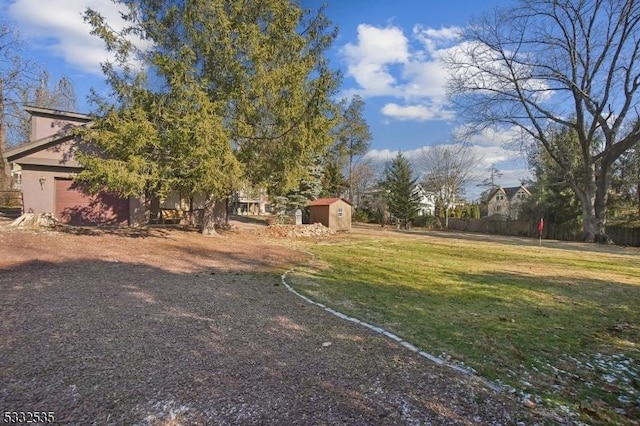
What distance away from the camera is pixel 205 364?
342 centimetres

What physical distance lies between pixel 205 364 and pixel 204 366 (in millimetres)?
43

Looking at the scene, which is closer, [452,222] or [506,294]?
[506,294]

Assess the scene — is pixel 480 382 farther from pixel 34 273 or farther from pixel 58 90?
pixel 58 90

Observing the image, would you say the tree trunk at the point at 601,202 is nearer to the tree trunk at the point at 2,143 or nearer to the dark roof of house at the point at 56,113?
the dark roof of house at the point at 56,113

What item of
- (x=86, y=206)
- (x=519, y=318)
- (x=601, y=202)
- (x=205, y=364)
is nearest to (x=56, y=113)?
(x=86, y=206)

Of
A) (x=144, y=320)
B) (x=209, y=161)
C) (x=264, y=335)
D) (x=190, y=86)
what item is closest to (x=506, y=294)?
(x=264, y=335)

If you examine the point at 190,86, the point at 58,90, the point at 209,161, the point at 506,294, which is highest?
the point at 58,90

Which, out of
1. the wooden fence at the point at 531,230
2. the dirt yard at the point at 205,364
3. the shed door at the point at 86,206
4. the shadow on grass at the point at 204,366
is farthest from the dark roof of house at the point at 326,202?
the shadow on grass at the point at 204,366

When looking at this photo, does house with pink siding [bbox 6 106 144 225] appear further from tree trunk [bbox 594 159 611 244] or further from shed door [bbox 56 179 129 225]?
tree trunk [bbox 594 159 611 244]

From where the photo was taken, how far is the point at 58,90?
2962 cm

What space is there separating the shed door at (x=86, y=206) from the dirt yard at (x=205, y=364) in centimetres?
1007

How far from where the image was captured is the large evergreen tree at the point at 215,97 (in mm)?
11477

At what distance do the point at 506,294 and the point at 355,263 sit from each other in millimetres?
4411

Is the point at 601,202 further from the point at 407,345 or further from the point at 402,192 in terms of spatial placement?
the point at 407,345
